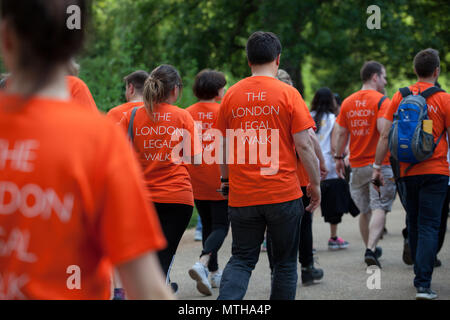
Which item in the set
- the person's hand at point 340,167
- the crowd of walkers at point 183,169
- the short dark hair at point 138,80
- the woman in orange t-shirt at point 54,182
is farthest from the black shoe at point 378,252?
the woman in orange t-shirt at point 54,182

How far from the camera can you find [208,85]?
22.9ft

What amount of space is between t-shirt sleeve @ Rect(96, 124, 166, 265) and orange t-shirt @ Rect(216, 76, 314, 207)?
3035 millimetres

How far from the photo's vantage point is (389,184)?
26.1ft

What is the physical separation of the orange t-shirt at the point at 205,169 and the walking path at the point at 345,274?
100 cm

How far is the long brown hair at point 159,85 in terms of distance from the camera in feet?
17.4

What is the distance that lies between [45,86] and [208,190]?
5.12 meters

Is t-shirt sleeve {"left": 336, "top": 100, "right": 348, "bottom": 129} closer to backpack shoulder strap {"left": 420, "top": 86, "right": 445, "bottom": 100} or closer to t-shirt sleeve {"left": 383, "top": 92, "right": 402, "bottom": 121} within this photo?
t-shirt sleeve {"left": 383, "top": 92, "right": 402, "bottom": 121}

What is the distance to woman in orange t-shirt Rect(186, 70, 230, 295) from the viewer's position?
6.73 metres

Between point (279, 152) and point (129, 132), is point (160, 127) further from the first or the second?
point (279, 152)

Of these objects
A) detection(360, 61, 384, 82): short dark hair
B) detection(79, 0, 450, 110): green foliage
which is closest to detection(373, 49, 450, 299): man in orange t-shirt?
detection(360, 61, 384, 82): short dark hair

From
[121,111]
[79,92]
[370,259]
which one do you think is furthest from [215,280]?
[79,92]

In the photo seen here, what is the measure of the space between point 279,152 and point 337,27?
1636cm
